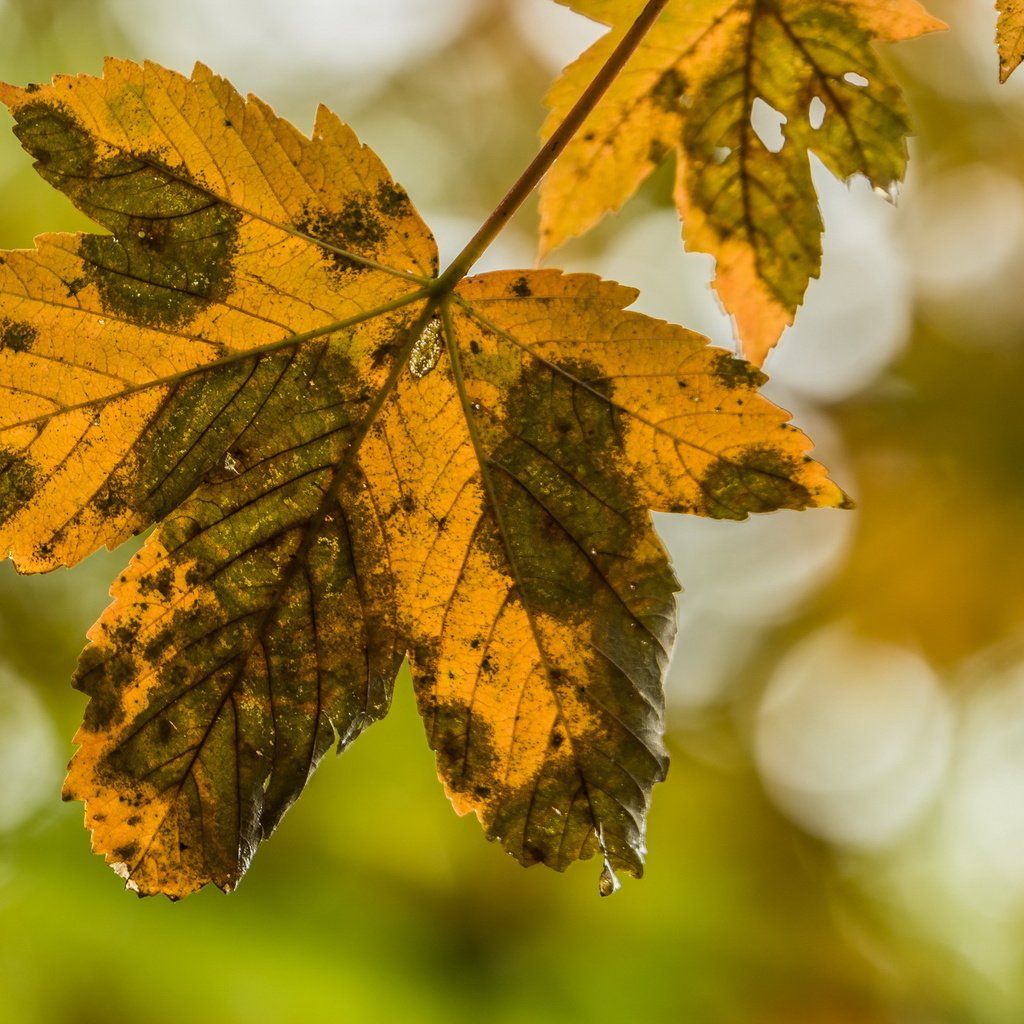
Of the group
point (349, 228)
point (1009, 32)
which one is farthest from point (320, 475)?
point (1009, 32)

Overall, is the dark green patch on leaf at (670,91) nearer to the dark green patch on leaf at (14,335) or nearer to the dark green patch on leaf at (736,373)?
the dark green patch on leaf at (736,373)

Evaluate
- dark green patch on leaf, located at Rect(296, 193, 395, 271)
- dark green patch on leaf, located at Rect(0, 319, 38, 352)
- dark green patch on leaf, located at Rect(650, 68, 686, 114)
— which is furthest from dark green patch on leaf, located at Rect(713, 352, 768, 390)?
dark green patch on leaf, located at Rect(0, 319, 38, 352)

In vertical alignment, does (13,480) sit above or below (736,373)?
below

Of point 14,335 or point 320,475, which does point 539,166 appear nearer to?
point 320,475

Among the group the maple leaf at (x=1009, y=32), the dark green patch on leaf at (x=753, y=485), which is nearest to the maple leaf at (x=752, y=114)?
the maple leaf at (x=1009, y=32)

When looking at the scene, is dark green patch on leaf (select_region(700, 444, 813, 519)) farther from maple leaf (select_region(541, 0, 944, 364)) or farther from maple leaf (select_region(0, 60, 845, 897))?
maple leaf (select_region(541, 0, 944, 364))

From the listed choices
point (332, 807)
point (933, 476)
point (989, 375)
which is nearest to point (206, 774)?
point (332, 807)
